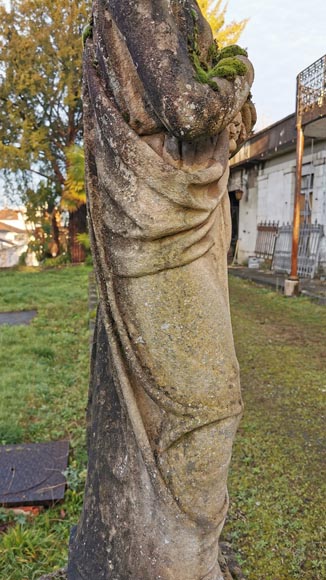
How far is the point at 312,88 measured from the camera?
8.48m

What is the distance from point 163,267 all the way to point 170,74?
0.45 metres

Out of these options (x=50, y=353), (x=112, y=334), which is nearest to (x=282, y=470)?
(x=112, y=334)

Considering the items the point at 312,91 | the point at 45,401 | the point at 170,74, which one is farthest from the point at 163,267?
the point at 312,91

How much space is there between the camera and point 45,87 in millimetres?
16922

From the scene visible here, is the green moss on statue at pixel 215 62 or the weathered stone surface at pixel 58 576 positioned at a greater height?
the green moss on statue at pixel 215 62

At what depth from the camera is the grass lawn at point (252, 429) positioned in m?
2.22

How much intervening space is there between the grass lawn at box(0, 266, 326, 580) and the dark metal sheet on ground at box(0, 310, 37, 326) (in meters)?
0.27

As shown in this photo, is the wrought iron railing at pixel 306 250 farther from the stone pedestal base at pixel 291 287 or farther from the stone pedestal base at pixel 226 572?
the stone pedestal base at pixel 226 572

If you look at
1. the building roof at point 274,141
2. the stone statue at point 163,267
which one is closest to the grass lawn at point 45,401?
the stone statue at point 163,267

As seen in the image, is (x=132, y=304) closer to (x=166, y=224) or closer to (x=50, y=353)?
(x=166, y=224)

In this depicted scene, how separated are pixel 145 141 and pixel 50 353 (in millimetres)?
4482

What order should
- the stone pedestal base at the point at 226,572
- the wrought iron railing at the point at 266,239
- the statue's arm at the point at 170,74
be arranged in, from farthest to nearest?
1. the wrought iron railing at the point at 266,239
2. the stone pedestal base at the point at 226,572
3. the statue's arm at the point at 170,74

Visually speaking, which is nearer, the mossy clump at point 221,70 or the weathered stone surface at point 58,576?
the mossy clump at point 221,70

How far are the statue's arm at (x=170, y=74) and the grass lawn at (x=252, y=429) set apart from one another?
194cm
